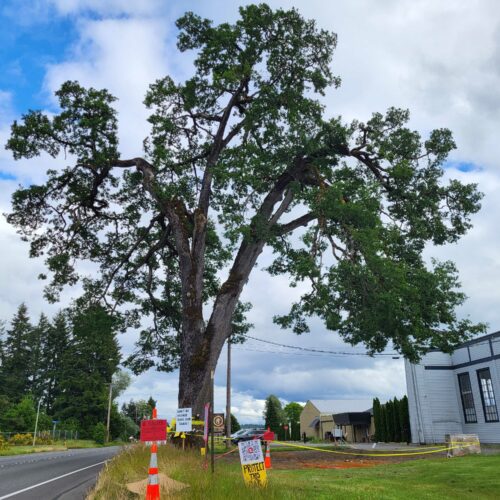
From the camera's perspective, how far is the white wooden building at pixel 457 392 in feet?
78.1

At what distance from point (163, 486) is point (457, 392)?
23.4 m

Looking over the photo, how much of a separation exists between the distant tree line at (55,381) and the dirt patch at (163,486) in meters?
37.8

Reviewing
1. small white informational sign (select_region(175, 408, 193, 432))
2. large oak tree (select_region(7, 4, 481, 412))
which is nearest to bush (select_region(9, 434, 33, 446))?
large oak tree (select_region(7, 4, 481, 412))

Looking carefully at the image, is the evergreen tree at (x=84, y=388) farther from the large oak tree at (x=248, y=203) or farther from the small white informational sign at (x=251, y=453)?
the small white informational sign at (x=251, y=453)

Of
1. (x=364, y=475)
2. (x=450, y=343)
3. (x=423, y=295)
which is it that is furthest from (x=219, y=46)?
(x=364, y=475)

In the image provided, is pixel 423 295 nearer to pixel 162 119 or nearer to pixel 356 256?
pixel 356 256

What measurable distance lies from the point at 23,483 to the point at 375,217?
12.0 meters

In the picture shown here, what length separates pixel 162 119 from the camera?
1925 centimetres

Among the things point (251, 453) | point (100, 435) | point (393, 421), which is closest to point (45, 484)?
point (251, 453)

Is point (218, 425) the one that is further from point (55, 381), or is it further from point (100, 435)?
point (55, 381)

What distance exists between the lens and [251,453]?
8508mm

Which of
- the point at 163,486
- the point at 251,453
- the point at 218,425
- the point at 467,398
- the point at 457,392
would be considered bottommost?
the point at 163,486

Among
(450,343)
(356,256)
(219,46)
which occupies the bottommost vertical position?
(450,343)

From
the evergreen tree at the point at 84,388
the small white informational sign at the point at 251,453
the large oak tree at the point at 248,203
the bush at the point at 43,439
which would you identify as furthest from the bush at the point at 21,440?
the small white informational sign at the point at 251,453
